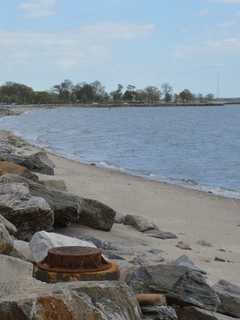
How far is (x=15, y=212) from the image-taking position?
6.64 meters

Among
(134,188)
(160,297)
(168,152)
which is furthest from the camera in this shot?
(168,152)

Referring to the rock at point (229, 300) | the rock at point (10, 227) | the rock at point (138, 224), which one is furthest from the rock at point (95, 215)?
the rock at point (229, 300)

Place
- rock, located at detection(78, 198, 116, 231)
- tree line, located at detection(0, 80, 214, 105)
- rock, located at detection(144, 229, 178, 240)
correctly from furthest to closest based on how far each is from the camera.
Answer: tree line, located at detection(0, 80, 214, 105), rock, located at detection(144, 229, 178, 240), rock, located at detection(78, 198, 116, 231)

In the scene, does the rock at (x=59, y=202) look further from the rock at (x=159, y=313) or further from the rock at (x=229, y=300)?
the rock at (x=159, y=313)

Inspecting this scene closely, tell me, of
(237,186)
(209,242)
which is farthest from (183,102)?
(209,242)

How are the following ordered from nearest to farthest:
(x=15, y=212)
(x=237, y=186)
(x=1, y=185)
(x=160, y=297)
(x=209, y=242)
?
(x=160, y=297) < (x=15, y=212) < (x=1, y=185) < (x=209, y=242) < (x=237, y=186)

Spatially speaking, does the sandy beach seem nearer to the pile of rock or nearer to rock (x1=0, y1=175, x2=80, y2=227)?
rock (x1=0, y1=175, x2=80, y2=227)

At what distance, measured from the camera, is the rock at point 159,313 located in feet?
14.0

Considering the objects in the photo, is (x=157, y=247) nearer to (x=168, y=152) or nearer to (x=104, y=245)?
(x=104, y=245)

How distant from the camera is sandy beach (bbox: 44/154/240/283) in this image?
27.0ft

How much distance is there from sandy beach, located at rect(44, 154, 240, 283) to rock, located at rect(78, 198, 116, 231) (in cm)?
16

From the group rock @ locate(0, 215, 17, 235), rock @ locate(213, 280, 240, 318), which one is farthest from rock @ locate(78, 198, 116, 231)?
rock @ locate(213, 280, 240, 318)

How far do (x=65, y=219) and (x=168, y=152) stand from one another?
101ft

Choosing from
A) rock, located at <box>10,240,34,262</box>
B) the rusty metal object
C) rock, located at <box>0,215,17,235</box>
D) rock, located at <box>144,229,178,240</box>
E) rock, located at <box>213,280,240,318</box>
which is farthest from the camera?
rock, located at <box>144,229,178,240</box>
